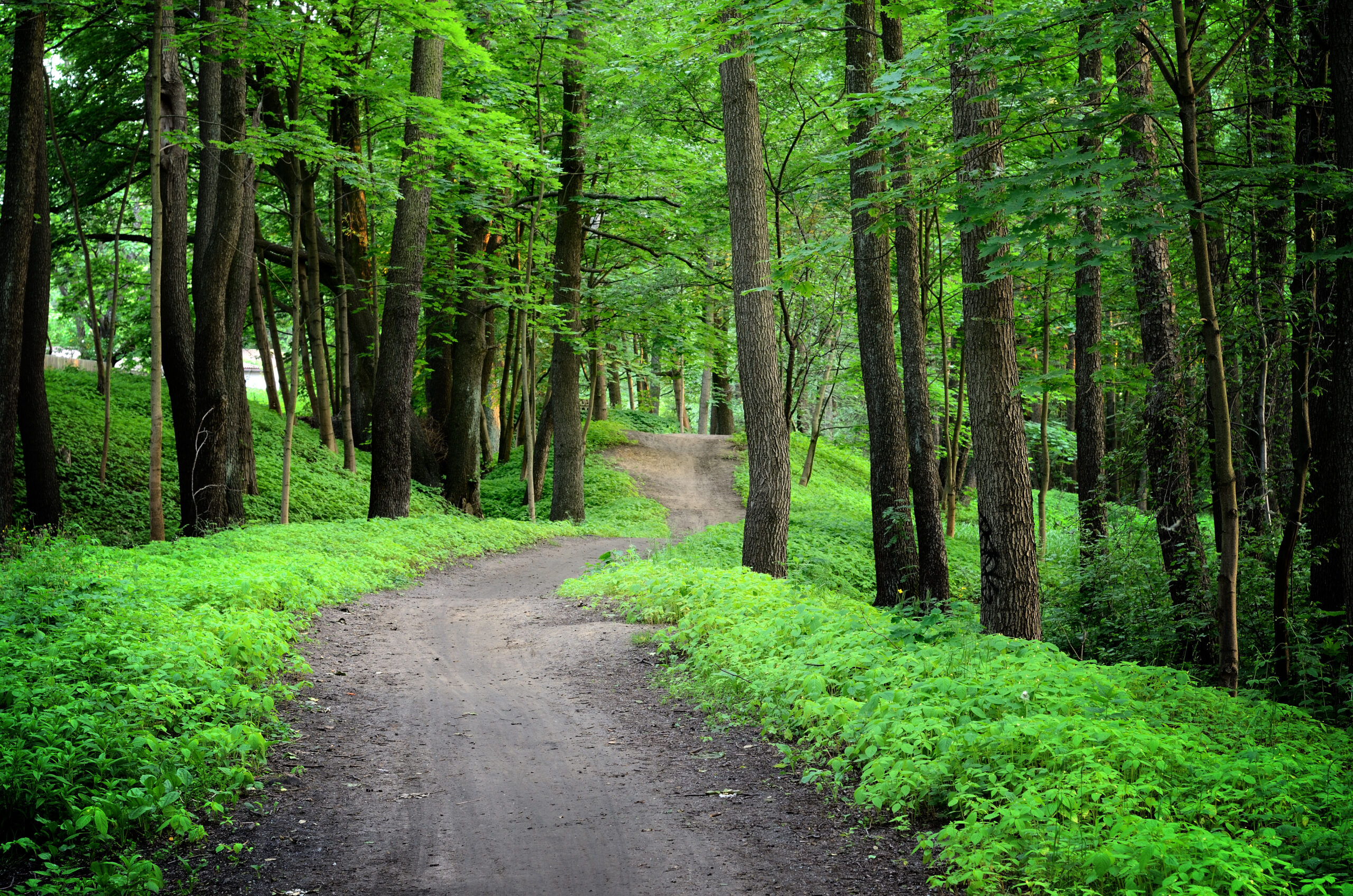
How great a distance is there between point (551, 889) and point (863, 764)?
199 cm

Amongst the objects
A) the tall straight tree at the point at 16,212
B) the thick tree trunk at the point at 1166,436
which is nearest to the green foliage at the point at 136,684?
the tall straight tree at the point at 16,212

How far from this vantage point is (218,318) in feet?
42.3

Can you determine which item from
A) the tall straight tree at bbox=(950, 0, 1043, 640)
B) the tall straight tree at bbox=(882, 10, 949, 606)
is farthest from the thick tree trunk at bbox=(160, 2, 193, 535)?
the tall straight tree at bbox=(950, 0, 1043, 640)

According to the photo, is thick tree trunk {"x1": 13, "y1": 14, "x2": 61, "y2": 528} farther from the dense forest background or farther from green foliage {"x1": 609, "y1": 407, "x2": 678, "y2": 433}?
green foliage {"x1": 609, "y1": 407, "x2": 678, "y2": 433}

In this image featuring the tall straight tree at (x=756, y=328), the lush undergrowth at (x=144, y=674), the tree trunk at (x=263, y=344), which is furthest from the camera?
the tree trunk at (x=263, y=344)

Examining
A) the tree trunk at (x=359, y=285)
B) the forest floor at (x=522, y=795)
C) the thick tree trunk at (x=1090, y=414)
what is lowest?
the forest floor at (x=522, y=795)

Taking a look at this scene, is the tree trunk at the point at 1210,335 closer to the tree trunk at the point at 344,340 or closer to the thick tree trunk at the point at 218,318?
the thick tree trunk at the point at 218,318

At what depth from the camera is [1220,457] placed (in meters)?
5.98

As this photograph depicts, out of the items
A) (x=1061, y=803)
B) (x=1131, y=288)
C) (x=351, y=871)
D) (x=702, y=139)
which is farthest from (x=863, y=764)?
(x=702, y=139)

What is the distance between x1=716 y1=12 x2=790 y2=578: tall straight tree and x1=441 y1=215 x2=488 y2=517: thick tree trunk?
9.61 m

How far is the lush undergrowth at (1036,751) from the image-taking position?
345cm

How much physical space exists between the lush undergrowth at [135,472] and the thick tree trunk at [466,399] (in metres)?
0.70

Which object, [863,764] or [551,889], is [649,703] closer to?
[863,764]

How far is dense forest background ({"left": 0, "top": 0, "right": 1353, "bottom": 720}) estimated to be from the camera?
651 cm
